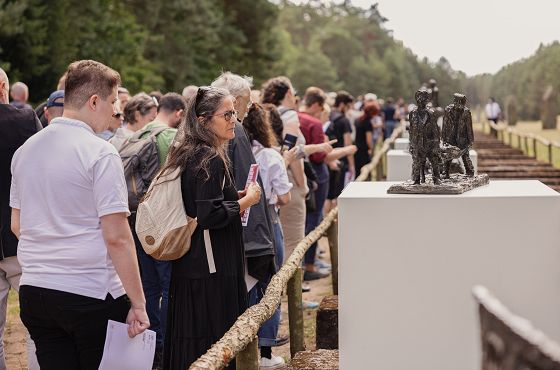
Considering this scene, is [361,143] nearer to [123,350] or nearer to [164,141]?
[164,141]

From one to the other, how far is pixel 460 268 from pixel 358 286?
481mm

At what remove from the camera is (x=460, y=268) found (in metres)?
4.87

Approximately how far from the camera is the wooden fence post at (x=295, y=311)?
6.96m

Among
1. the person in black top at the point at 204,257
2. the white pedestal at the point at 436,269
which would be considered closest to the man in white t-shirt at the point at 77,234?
the person in black top at the point at 204,257

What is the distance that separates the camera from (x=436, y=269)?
192 inches

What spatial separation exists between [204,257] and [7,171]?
4.90 ft

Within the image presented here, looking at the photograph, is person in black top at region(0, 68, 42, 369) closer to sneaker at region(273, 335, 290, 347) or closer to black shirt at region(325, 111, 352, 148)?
sneaker at region(273, 335, 290, 347)

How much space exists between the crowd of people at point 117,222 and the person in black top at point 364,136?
9.34m

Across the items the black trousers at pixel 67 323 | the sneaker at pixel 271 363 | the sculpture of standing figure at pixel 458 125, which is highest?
the sculpture of standing figure at pixel 458 125

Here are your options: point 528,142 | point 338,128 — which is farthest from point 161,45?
point 338,128

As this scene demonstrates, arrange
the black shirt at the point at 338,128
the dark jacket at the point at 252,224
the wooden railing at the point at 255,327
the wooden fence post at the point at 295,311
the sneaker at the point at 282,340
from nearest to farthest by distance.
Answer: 1. the wooden railing at the point at 255,327
2. the dark jacket at the point at 252,224
3. the wooden fence post at the point at 295,311
4. the sneaker at the point at 282,340
5. the black shirt at the point at 338,128

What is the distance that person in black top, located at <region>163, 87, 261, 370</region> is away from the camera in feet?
17.0

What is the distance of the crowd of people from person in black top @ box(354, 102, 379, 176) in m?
9.34

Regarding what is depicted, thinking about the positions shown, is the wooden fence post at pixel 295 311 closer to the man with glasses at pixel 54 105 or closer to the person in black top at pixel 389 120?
the man with glasses at pixel 54 105
